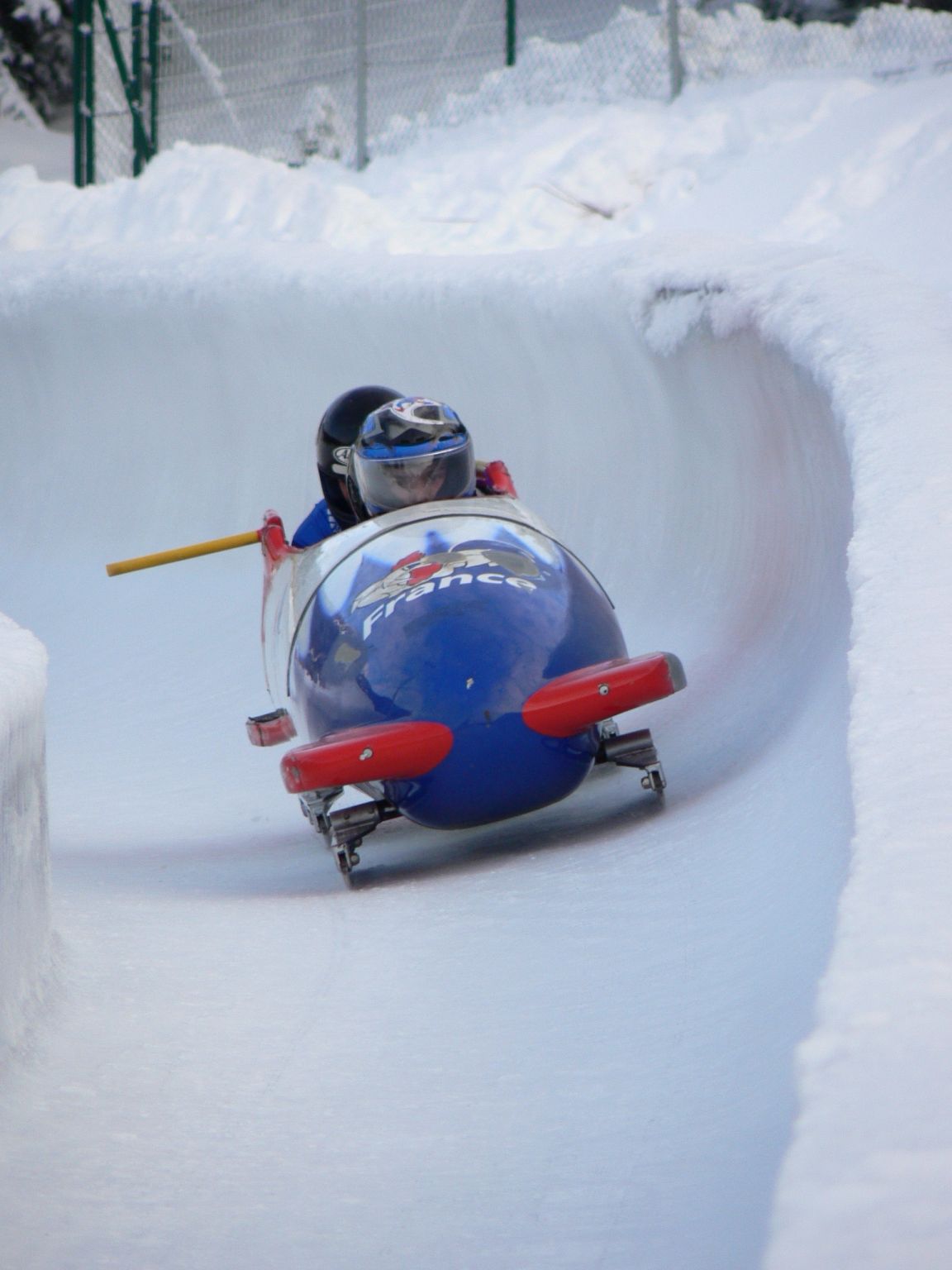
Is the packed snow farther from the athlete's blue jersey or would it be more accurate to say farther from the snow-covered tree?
the snow-covered tree

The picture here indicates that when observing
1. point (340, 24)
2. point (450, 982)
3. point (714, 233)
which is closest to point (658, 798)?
point (450, 982)

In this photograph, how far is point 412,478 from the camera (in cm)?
343

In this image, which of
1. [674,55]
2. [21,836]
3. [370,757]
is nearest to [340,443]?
[370,757]

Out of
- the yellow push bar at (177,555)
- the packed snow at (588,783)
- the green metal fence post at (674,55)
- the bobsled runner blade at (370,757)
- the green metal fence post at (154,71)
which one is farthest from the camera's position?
the green metal fence post at (154,71)

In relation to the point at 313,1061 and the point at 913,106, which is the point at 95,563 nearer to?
the point at 913,106

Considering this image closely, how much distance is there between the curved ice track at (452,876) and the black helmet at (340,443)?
0.82 m

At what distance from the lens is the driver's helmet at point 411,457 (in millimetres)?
3434

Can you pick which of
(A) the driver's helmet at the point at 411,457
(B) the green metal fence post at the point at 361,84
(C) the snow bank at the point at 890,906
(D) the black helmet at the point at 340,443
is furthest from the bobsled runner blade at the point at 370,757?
(B) the green metal fence post at the point at 361,84

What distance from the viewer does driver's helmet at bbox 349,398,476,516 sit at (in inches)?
135

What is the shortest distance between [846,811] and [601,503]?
10.9 feet

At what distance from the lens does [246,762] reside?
177 inches

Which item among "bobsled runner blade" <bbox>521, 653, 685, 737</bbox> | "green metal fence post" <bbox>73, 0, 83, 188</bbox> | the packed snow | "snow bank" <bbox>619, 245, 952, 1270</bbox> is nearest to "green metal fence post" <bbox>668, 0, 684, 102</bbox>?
the packed snow

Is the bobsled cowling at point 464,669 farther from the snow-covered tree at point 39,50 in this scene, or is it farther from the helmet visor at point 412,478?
the snow-covered tree at point 39,50

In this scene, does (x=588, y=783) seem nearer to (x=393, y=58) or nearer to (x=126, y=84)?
(x=393, y=58)
